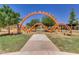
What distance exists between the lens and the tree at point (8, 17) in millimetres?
5236

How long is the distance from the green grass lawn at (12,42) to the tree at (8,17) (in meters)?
0.25

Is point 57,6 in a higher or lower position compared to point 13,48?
higher

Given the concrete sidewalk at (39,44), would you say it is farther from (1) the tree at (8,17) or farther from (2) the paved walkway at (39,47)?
(1) the tree at (8,17)

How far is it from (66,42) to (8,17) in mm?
1238

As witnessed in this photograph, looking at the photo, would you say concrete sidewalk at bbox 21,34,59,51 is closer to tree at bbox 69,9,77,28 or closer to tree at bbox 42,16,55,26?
tree at bbox 42,16,55,26

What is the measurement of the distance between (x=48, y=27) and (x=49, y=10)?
0.34 m

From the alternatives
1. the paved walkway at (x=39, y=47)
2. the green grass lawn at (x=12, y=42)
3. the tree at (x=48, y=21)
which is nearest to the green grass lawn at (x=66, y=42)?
the paved walkway at (x=39, y=47)

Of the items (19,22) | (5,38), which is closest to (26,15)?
(19,22)

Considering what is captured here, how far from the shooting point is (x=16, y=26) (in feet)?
17.4

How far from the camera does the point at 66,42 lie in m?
5.23

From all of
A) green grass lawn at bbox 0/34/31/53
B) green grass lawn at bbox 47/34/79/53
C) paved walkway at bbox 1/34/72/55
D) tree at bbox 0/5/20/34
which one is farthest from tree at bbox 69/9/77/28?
tree at bbox 0/5/20/34
